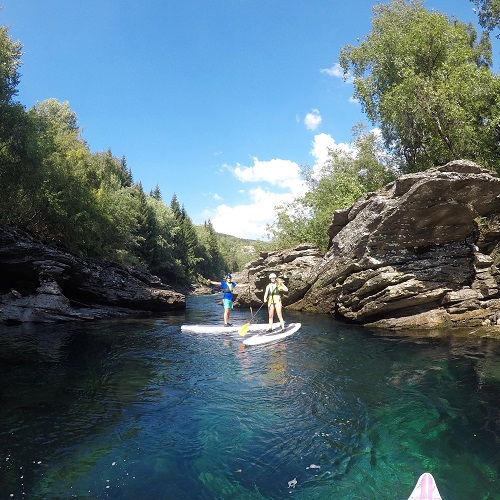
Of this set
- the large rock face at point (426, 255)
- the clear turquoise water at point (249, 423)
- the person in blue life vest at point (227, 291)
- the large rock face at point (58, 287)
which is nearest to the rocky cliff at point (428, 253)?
the large rock face at point (426, 255)

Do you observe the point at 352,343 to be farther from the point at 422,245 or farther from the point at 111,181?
the point at 111,181

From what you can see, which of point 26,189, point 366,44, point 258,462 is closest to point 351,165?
point 366,44

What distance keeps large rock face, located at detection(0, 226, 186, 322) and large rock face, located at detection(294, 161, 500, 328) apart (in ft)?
49.6

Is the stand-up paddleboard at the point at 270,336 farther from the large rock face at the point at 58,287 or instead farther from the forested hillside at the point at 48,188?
the forested hillside at the point at 48,188

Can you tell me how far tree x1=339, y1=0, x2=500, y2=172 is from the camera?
20625 millimetres

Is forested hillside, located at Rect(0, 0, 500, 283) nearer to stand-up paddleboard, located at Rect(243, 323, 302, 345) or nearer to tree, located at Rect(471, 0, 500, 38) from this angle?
tree, located at Rect(471, 0, 500, 38)

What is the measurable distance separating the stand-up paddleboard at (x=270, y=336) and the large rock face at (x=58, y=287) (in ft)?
39.1

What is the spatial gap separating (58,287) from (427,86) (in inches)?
1010

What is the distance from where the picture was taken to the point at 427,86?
70.2ft

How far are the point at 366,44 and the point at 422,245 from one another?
18644 mm

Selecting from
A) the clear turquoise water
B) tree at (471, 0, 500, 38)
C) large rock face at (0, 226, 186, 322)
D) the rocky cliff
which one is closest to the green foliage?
tree at (471, 0, 500, 38)

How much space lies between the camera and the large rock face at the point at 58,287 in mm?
19812

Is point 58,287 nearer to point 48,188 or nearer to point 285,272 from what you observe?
point 48,188

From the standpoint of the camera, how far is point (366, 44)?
2764 centimetres
